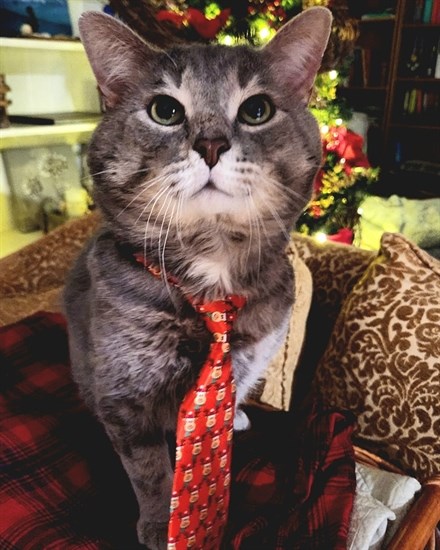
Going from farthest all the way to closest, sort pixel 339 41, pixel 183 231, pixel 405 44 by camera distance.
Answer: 1. pixel 405 44
2. pixel 339 41
3. pixel 183 231

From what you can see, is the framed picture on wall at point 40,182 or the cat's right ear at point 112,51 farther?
the framed picture on wall at point 40,182

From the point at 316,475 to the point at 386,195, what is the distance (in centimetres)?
334

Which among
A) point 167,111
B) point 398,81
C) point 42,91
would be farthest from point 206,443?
point 398,81

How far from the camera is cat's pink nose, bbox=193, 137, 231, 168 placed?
60 cm

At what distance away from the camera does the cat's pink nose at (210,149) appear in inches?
23.8

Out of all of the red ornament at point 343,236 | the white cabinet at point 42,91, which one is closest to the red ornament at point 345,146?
the red ornament at point 343,236

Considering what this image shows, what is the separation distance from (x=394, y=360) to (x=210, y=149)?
1.85 ft

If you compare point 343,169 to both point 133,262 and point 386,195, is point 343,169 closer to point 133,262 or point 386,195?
point 133,262

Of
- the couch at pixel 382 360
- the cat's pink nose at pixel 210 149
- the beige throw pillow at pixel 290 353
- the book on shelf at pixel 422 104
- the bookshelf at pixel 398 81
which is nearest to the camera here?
the cat's pink nose at pixel 210 149

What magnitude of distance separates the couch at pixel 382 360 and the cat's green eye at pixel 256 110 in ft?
1.53

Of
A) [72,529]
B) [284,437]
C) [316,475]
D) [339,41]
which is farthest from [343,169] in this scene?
[72,529]

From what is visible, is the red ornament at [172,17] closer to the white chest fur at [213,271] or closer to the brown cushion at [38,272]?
the brown cushion at [38,272]

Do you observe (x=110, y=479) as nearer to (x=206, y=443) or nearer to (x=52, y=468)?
(x=52, y=468)

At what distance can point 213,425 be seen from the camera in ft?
2.38
